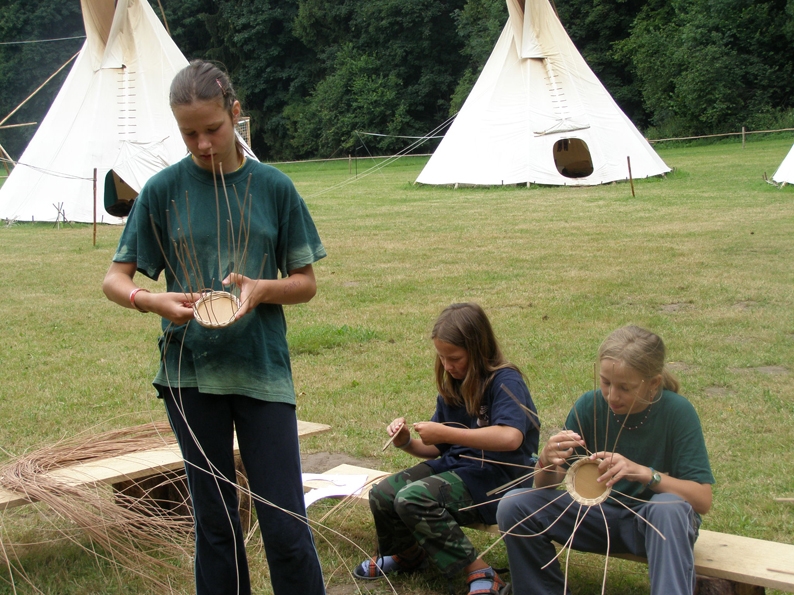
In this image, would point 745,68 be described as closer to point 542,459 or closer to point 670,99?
point 670,99

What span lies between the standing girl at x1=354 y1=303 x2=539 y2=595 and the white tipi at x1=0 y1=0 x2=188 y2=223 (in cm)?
1263

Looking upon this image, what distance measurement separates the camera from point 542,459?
8.22 feet

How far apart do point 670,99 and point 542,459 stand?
34.2m

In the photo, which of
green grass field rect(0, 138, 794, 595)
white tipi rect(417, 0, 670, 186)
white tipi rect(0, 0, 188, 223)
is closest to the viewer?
green grass field rect(0, 138, 794, 595)

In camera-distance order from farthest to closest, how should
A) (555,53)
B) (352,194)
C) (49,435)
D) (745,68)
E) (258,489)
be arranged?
(745,68), (352,194), (555,53), (49,435), (258,489)

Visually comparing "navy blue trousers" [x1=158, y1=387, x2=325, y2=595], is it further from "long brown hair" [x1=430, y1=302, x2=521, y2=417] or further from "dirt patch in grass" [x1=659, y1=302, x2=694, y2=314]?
"dirt patch in grass" [x1=659, y1=302, x2=694, y2=314]

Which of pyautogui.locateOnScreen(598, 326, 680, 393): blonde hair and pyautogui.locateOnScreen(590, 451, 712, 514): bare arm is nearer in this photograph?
pyautogui.locateOnScreen(590, 451, 712, 514): bare arm

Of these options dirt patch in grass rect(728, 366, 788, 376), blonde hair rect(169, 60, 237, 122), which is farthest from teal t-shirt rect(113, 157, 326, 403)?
dirt patch in grass rect(728, 366, 788, 376)

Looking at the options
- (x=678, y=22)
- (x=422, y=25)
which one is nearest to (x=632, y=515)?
(x=678, y=22)

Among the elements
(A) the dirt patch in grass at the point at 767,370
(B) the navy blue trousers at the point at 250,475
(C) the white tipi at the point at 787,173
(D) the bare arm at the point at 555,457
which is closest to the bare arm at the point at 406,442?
(D) the bare arm at the point at 555,457

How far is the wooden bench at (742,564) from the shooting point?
7.53 feet

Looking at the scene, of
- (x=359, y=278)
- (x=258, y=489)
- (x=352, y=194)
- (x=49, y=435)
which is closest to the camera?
(x=258, y=489)

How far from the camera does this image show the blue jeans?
7.59 ft

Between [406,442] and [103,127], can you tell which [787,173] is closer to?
[103,127]
